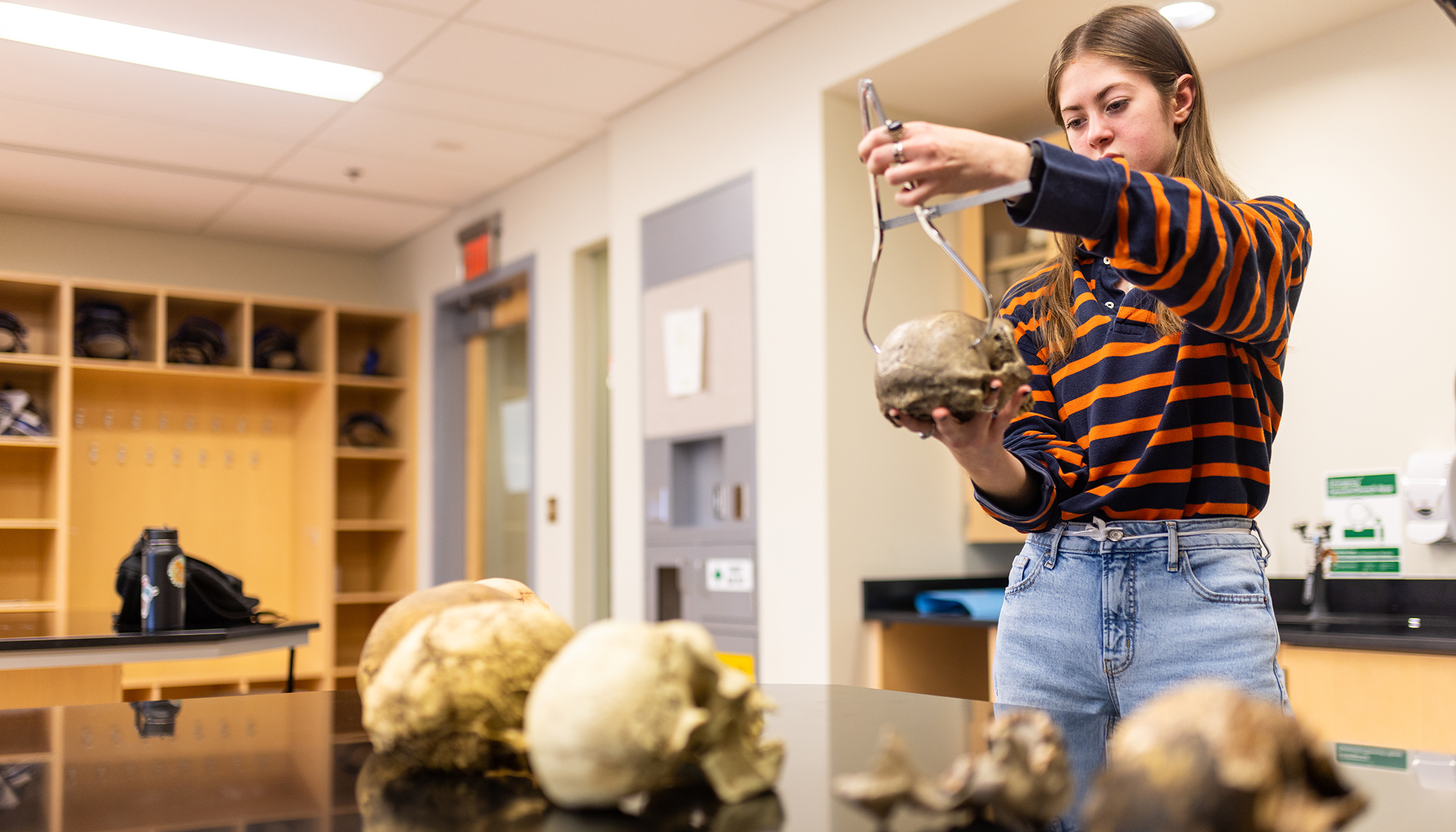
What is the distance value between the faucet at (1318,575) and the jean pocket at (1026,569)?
1.78 meters

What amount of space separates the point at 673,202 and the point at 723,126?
356mm

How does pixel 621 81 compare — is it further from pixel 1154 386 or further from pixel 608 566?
pixel 1154 386

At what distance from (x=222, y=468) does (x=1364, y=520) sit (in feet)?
17.8

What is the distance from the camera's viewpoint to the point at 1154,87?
4.48ft

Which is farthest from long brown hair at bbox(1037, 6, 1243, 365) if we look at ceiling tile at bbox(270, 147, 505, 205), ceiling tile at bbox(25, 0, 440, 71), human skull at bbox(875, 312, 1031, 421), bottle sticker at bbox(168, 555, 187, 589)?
ceiling tile at bbox(270, 147, 505, 205)

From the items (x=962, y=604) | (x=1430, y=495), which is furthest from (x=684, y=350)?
(x=1430, y=495)

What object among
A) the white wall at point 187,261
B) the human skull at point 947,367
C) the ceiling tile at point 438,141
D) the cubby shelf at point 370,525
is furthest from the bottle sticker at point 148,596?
the white wall at point 187,261

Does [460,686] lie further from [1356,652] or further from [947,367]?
[1356,652]

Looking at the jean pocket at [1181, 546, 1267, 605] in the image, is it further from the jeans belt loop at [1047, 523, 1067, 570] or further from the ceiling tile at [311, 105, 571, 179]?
the ceiling tile at [311, 105, 571, 179]

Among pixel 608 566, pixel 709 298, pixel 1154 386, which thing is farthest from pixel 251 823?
pixel 608 566

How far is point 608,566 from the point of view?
16.0 ft

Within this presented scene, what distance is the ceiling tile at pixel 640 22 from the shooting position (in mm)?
3529

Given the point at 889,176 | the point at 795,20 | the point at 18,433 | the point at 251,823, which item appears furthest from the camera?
the point at 18,433

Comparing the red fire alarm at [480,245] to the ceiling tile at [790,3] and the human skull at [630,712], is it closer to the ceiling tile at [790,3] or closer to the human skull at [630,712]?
the ceiling tile at [790,3]
